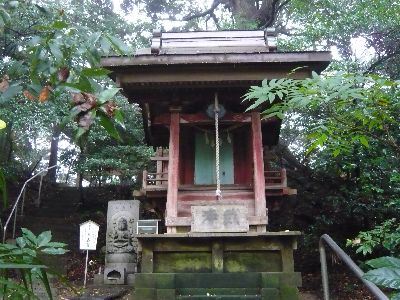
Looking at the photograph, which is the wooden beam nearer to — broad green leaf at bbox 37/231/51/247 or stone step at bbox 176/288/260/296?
stone step at bbox 176/288/260/296

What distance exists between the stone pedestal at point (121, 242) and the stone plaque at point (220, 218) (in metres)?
5.76

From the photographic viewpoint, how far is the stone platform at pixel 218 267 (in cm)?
552

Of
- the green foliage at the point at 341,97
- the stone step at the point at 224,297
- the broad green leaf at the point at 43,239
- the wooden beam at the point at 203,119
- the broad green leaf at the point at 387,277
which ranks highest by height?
the wooden beam at the point at 203,119

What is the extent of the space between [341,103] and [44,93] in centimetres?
180

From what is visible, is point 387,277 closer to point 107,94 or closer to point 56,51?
point 107,94

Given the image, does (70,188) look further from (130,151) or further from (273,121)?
(273,121)

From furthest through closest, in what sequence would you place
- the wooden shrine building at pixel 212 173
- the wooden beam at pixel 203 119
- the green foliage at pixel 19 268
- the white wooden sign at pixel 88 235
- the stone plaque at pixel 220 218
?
1. the white wooden sign at pixel 88 235
2. the wooden beam at pixel 203 119
3. the stone plaque at pixel 220 218
4. the wooden shrine building at pixel 212 173
5. the green foliage at pixel 19 268

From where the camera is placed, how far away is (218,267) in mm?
5715

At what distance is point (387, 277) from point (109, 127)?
31.6 inches

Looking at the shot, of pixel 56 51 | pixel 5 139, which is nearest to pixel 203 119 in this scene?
pixel 5 139

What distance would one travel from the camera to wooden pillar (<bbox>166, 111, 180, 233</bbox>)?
620 centimetres

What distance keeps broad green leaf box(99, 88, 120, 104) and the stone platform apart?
4.63 metres

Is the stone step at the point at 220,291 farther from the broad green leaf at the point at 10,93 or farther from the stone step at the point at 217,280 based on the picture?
the broad green leaf at the point at 10,93

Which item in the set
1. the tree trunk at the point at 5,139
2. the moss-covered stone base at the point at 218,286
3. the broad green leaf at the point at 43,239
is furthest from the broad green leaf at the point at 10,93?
the moss-covered stone base at the point at 218,286
